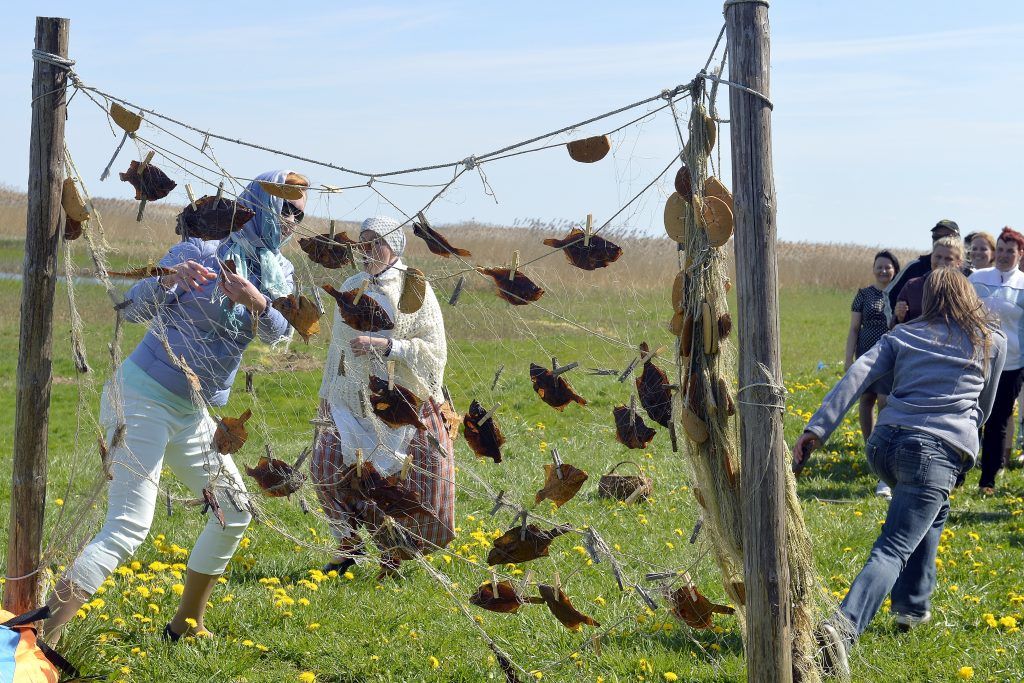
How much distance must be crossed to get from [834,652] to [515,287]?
1.76 meters

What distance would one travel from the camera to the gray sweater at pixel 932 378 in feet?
13.6

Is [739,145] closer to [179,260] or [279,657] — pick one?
[179,260]

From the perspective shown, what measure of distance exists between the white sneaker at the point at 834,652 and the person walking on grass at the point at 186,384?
2006 millimetres

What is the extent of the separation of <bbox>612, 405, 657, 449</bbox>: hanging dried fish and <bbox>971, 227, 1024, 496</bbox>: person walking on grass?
4.48 m

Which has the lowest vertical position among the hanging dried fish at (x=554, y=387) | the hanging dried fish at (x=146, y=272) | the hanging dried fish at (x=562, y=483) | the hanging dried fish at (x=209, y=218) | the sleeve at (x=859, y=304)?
the hanging dried fish at (x=562, y=483)

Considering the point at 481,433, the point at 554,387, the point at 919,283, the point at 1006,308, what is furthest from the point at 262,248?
the point at 1006,308

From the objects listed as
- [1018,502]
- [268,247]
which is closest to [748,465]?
[268,247]

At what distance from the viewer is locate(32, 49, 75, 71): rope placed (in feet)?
10.4

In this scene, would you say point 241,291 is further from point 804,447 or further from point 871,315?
point 871,315

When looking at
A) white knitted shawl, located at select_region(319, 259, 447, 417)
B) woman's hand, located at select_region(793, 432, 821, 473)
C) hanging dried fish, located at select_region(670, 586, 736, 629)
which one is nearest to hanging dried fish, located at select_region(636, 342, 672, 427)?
hanging dried fish, located at select_region(670, 586, 736, 629)

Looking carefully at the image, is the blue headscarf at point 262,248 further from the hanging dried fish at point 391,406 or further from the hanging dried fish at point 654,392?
the hanging dried fish at point 654,392

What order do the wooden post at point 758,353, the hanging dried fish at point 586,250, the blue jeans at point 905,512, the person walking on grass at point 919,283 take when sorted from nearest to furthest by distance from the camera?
1. the wooden post at point 758,353
2. the hanging dried fish at point 586,250
3. the blue jeans at point 905,512
4. the person walking on grass at point 919,283

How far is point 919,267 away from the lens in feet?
21.9

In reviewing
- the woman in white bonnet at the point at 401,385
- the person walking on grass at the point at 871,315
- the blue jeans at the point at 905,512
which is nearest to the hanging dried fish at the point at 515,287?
the woman in white bonnet at the point at 401,385
